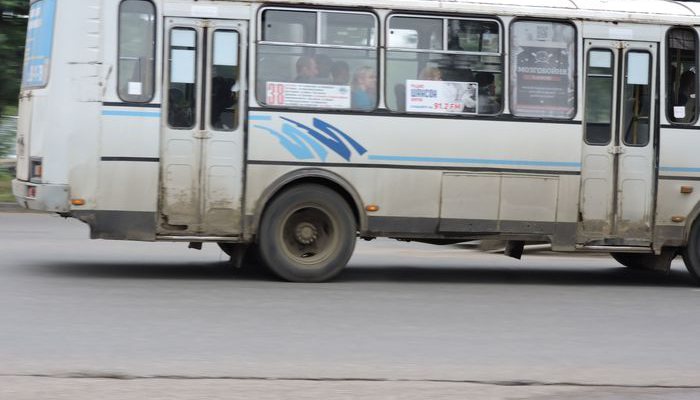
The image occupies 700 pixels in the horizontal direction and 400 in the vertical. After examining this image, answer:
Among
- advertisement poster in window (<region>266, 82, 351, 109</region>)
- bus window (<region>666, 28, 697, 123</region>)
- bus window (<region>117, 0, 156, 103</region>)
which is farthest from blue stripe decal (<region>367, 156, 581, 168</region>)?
bus window (<region>117, 0, 156, 103</region>)

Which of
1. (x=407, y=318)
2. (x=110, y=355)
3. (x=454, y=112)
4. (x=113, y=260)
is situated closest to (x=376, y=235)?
(x=454, y=112)

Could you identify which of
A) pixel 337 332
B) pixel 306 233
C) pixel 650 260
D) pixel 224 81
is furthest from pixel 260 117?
pixel 650 260

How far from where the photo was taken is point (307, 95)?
1077 centimetres

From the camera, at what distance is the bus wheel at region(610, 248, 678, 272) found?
11.9 metres

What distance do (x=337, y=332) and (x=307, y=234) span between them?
2.83 m

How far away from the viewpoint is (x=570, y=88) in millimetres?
11297

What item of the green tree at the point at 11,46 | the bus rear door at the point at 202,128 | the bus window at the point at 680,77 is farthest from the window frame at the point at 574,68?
the green tree at the point at 11,46

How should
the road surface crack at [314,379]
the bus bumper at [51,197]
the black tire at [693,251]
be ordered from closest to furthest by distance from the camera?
the road surface crack at [314,379]
the bus bumper at [51,197]
the black tire at [693,251]

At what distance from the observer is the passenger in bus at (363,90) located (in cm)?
1084

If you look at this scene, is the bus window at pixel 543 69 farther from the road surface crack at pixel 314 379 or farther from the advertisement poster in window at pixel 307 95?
the road surface crack at pixel 314 379

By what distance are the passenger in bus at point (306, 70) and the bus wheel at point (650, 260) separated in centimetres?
413

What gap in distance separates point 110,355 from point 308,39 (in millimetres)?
4706

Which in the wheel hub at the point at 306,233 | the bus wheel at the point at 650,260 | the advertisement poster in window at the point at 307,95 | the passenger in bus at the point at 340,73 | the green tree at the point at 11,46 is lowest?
the bus wheel at the point at 650,260

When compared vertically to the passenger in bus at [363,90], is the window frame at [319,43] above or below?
above
